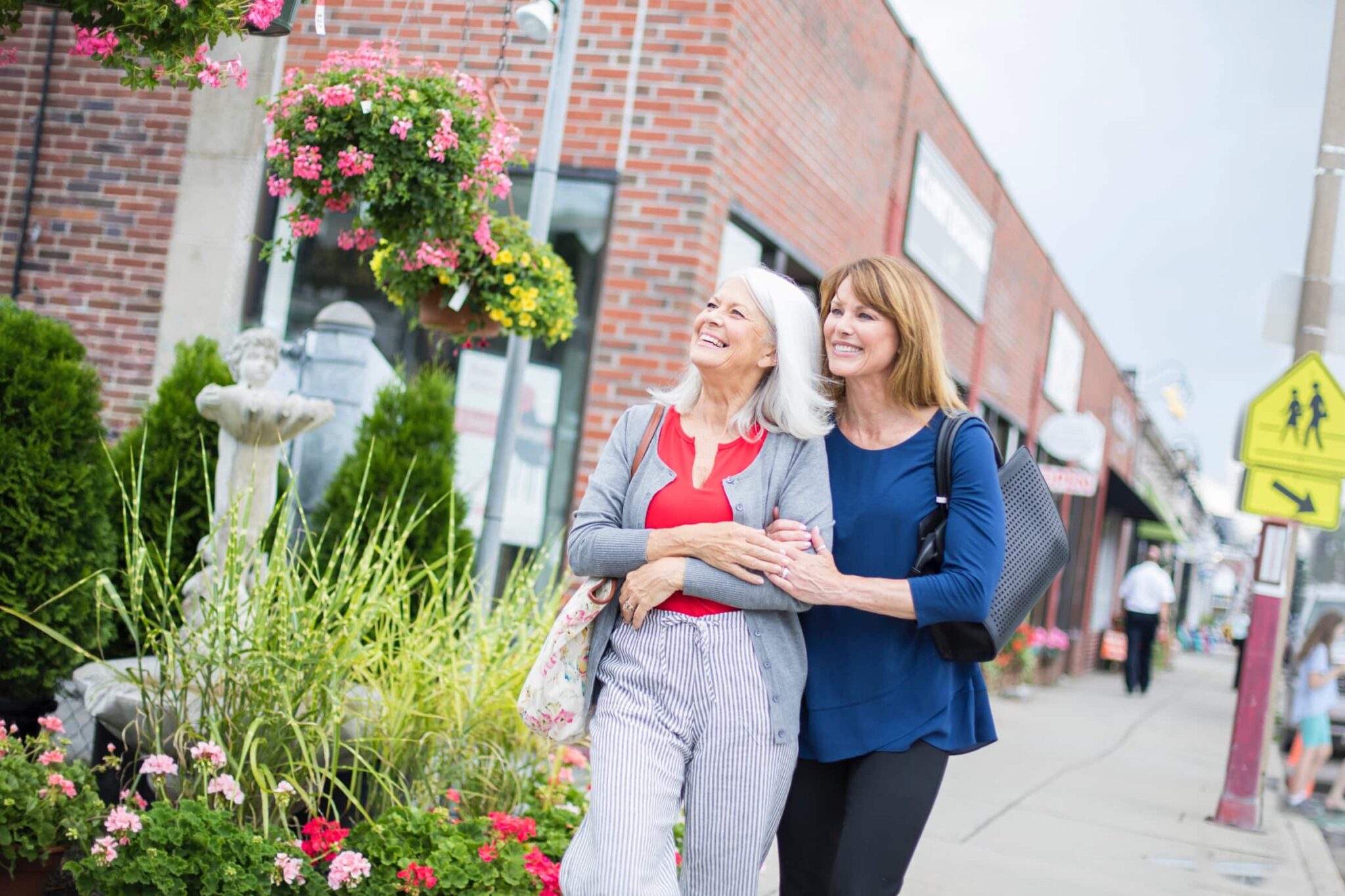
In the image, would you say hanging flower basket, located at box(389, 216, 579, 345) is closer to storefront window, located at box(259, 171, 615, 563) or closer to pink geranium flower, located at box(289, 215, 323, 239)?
pink geranium flower, located at box(289, 215, 323, 239)

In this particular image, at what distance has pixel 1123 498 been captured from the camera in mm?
23859

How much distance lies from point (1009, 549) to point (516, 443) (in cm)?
509

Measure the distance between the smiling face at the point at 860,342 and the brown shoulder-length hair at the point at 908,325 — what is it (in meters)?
0.01

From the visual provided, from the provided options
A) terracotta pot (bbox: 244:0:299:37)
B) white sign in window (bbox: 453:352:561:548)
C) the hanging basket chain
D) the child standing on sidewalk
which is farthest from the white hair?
the child standing on sidewalk

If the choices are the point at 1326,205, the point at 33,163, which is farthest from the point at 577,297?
the point at 1326,205

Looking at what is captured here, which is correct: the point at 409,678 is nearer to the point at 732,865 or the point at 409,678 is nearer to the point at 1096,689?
the point at 732,865

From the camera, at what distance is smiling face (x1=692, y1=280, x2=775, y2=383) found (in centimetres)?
275

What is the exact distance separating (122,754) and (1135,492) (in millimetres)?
22196

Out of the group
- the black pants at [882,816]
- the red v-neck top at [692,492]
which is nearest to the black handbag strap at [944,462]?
the red v-neck top at [692,492]

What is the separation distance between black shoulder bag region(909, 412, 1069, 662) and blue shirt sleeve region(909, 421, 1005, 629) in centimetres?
3

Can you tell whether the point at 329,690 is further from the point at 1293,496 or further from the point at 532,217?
the point at 1293,496

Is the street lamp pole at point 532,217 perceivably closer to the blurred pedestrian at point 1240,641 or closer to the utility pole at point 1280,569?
the utility pole at point 1280,569

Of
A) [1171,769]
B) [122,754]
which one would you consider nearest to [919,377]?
[122,754]

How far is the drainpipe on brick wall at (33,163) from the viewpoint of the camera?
831cm
